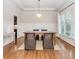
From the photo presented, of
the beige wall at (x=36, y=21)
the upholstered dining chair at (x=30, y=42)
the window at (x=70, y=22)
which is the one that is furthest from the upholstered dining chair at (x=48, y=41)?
the beige wall at (x=36, y=21)

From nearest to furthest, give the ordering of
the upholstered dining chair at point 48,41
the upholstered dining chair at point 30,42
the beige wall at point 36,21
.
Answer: the upholstered dining chair at point 30,42, the upholstered dining chair at point 48,41, the beige wall at point 36,21

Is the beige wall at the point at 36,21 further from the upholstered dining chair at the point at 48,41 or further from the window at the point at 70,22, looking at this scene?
the upholstered dining chair at the point at 48,41

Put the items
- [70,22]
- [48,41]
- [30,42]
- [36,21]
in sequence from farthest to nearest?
[36,21] < [70,22] < [48,41] < [30,42]

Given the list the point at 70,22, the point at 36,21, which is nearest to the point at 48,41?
the point at 70,22

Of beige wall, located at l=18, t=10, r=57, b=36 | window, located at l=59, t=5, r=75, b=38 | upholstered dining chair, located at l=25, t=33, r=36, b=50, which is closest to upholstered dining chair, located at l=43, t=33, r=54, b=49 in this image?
upholstered dining chair, located at l=25, t=33, r=36, b=50

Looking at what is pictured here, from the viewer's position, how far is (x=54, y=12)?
1286 centimetres

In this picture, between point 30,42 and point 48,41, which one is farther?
point 48,41

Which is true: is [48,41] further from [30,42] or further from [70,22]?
[70,22]

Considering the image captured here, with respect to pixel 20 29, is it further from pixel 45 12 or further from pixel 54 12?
Answer: pixel 54 12

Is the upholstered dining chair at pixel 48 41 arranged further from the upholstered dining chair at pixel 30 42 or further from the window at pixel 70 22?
the window at pixel 70 22

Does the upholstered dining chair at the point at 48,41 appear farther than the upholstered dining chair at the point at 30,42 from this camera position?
Yes

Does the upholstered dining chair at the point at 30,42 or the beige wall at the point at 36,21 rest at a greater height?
the beige wall at the point at 36,21

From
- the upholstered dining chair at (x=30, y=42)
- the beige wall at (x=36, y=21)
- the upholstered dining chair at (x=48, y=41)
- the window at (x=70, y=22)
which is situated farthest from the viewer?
the beige wall at (x=36, y=21)
